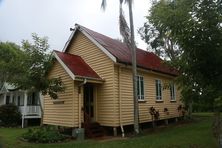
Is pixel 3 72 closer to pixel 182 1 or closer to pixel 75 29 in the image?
pixel 75 29

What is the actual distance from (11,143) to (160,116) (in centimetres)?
1053

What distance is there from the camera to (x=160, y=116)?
1898cm

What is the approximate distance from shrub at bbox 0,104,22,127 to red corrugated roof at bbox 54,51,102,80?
9.75 metres

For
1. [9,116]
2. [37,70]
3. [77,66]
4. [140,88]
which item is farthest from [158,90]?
[9,116]

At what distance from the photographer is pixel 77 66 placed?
1544 centimetres

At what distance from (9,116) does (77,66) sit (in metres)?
10.8

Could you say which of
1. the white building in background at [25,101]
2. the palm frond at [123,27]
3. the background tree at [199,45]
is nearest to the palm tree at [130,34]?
the palm frond at [123,27]

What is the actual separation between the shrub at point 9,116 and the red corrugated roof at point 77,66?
384 inches

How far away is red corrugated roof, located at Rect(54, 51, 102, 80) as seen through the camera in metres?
14.5

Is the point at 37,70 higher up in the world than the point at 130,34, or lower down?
lower down

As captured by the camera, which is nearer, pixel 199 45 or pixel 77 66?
pixel 199 45

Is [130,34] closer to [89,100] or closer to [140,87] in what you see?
[140,87]

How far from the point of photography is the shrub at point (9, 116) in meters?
22.5

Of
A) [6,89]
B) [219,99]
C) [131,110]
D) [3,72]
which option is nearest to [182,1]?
[219,99]
